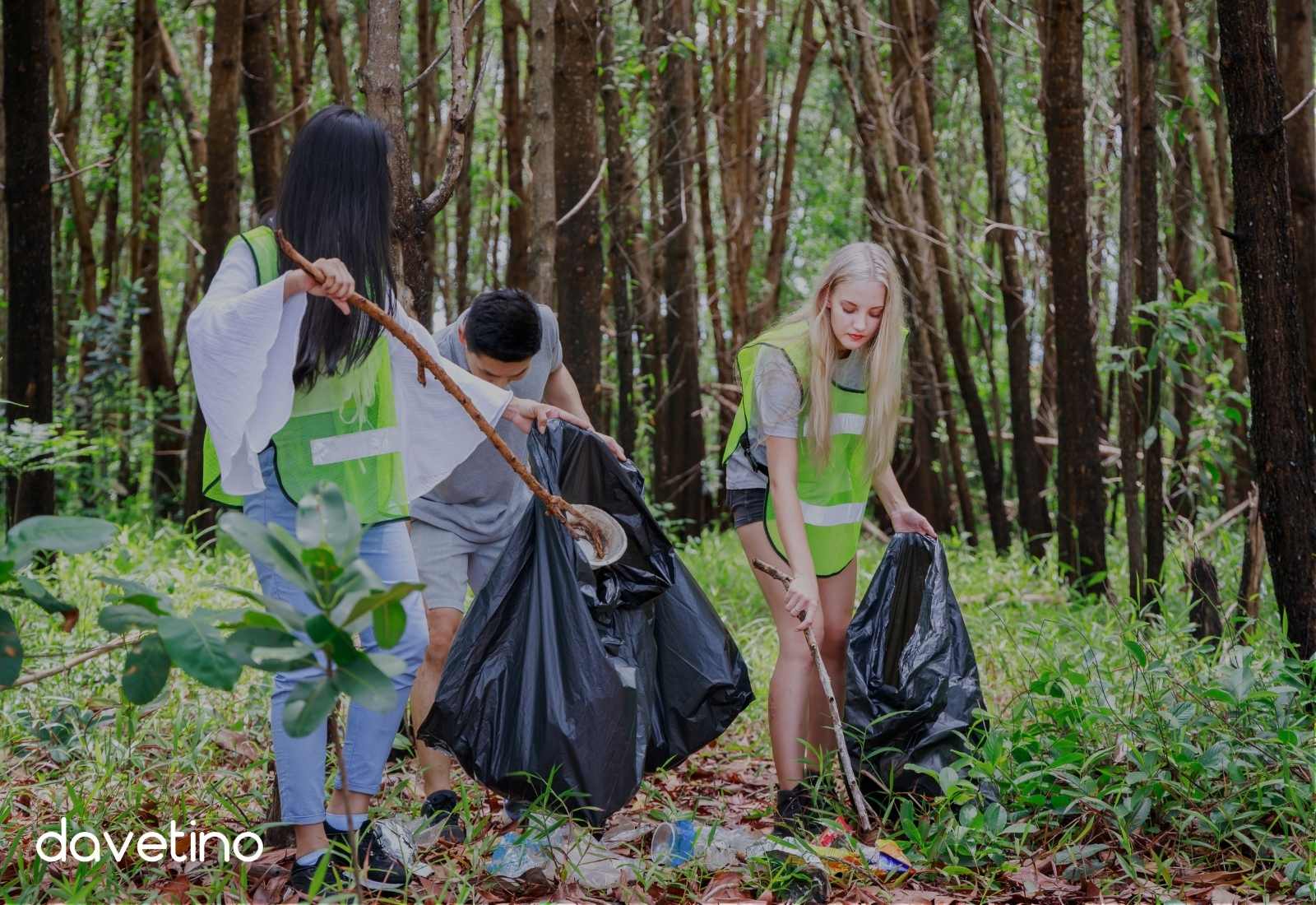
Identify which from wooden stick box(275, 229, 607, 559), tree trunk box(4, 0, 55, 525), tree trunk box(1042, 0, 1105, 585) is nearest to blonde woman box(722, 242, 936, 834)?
wooden stick box(275, 229, 607, 559)

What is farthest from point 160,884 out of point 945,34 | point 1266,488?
point 945,34

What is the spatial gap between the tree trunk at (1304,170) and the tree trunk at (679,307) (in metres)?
5.12

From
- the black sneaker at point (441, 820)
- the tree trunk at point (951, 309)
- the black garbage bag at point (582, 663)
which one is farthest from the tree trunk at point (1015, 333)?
the black sneaker at point (441, 820)

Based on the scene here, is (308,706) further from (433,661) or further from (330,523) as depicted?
(433,661)

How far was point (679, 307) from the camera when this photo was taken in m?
11.2

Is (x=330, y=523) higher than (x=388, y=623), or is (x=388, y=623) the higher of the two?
(x=330, y=523)

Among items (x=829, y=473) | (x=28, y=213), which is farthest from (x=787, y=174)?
(x=829, y=473)

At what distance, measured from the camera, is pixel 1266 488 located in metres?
3.75

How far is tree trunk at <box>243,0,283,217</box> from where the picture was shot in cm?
805

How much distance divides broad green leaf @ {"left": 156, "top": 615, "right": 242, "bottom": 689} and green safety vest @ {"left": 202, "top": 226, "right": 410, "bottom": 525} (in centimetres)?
99

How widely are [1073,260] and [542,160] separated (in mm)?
2840

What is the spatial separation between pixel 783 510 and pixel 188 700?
250 cm

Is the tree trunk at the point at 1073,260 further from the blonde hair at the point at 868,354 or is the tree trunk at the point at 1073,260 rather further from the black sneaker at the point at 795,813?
the black sneaker at the point at 795,813

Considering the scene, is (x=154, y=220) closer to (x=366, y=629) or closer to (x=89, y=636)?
(x=89, y=636)
